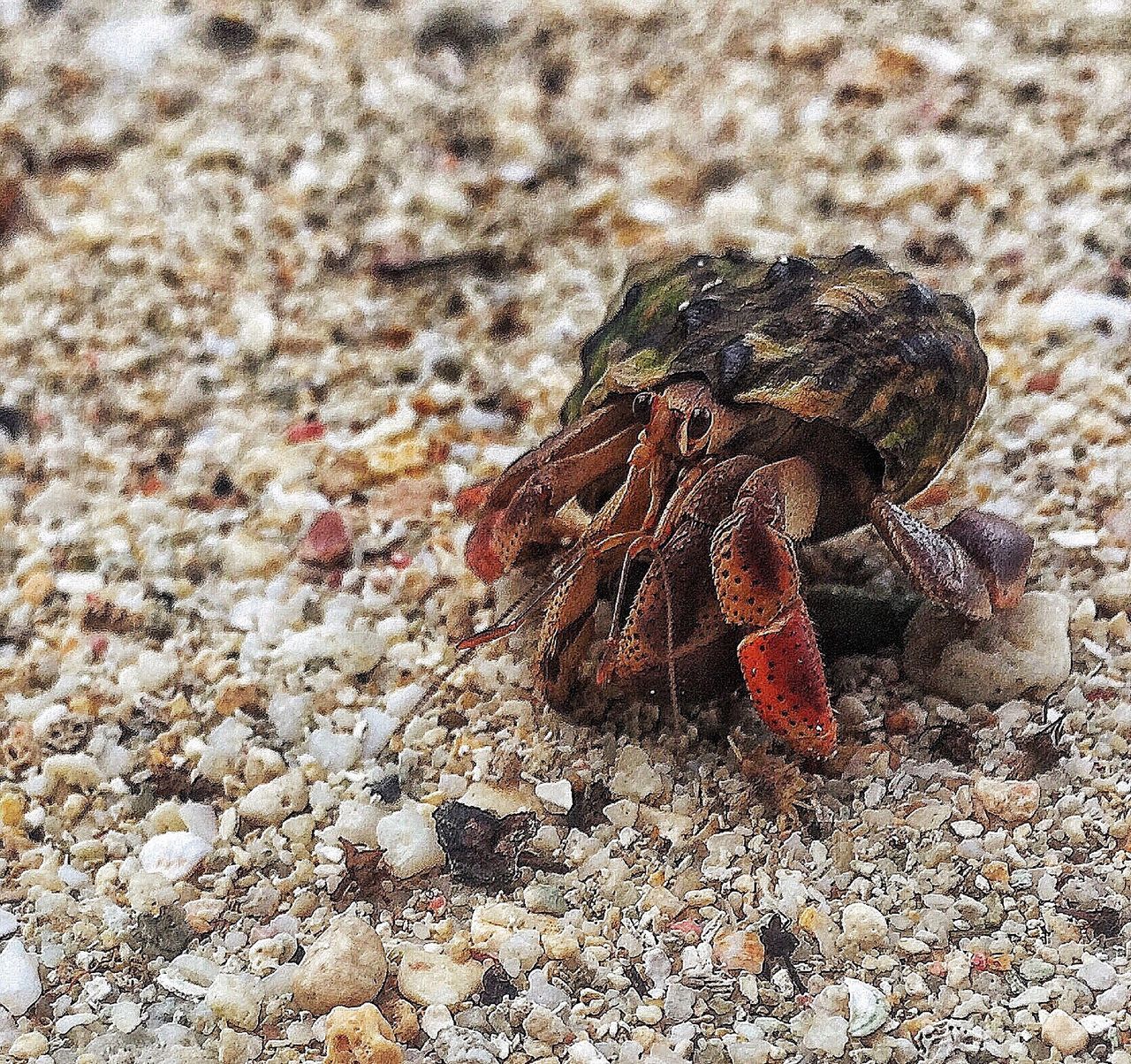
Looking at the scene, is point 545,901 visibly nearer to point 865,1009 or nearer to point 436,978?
point 436,978

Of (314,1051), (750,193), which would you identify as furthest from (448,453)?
(314,1051)

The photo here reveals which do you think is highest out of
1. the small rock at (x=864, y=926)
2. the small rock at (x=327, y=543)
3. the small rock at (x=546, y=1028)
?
the small rock at (x=327, y=543)

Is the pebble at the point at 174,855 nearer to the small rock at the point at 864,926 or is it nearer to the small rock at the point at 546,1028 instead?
the small rock at the point at 546,1028

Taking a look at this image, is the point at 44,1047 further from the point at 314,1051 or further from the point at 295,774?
the point at 295,774

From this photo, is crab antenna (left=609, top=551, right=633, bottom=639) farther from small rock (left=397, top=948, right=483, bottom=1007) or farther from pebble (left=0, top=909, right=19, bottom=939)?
pebble (left=0, top=909, right=19, bottom=939)

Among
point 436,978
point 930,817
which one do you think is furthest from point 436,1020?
point 930,817

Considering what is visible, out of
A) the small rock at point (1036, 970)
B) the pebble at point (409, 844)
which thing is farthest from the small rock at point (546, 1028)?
the small rock at point (1036, 970)
